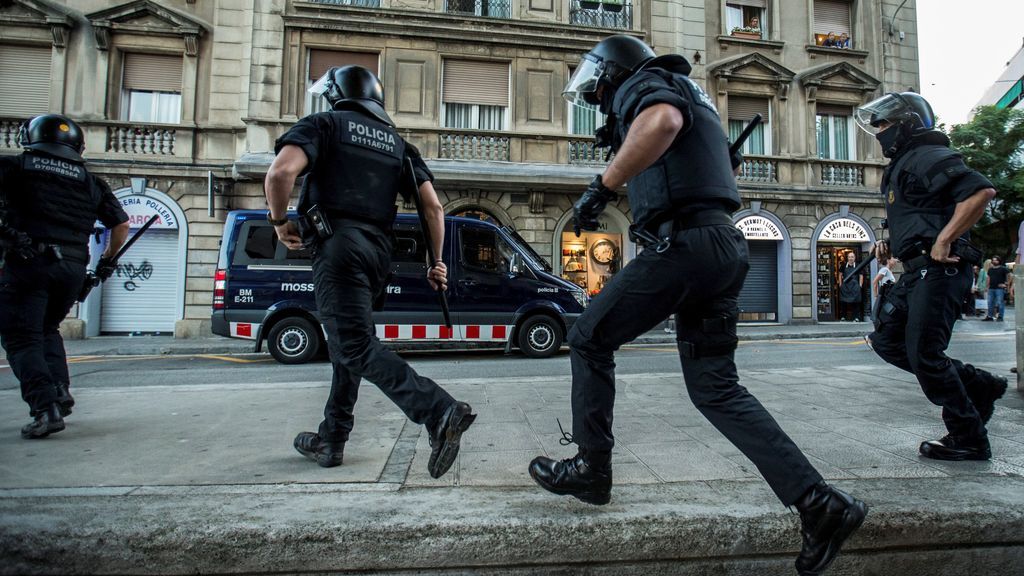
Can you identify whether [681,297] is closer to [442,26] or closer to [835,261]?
[442,26]

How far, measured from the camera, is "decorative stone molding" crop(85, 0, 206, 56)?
12.9 metres

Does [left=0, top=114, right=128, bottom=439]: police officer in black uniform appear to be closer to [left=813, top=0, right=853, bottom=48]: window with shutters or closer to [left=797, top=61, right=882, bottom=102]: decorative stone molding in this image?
[left=797, top=61, right=882, bottom=102]: decorative stone molding

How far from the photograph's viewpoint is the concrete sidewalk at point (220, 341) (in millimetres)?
9828

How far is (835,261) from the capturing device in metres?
16.0

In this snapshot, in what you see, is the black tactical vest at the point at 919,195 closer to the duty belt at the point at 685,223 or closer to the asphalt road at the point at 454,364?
the duty belt at the point at 685,223

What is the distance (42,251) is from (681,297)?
3.58 m

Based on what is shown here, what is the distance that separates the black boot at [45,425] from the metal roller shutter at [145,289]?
36.2 ft

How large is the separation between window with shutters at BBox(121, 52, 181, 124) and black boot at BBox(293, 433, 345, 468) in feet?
45.2

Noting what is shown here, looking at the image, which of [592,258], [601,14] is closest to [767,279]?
[592,258]

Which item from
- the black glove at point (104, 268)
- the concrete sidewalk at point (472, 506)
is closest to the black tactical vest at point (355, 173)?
the concrete sidewalk at point (472, 506)

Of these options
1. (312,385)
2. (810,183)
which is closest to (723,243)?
(312,385)

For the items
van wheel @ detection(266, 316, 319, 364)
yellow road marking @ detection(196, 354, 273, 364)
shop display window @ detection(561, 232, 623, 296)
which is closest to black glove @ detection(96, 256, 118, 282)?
van wheel @ detection(266, 316, 319, 364)

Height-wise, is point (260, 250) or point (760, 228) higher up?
point (760, 228)

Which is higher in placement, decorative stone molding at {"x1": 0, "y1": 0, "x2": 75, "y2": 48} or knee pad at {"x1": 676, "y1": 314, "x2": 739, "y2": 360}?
decorative stone molding at {"x1": 0, "y1": 0, "x2": 75, "y2": 48}
